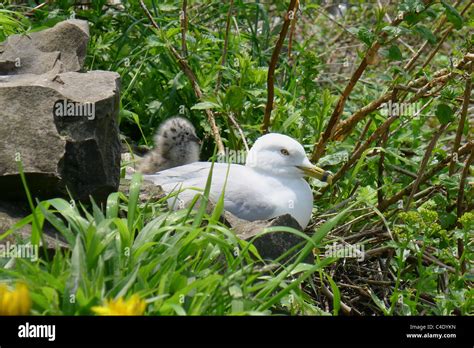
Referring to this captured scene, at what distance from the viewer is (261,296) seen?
4020 mm

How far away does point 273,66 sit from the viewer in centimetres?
616

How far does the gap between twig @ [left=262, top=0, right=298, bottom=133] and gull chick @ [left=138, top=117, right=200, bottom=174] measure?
49 cm

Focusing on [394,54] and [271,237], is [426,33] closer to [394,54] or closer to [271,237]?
[394,54]

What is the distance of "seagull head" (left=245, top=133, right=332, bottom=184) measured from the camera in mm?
5660

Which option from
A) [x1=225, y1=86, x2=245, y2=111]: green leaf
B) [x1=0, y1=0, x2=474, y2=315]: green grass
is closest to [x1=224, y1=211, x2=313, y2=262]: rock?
[x1=0, y1=0, x2=474, y2=315]: green grass

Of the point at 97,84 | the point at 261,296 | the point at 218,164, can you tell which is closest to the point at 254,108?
the point at 218,164

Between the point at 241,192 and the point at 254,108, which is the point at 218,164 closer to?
the point at 241,192

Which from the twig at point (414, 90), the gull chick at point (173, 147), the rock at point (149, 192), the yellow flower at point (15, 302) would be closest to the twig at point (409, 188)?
the twig at point (414, 90)

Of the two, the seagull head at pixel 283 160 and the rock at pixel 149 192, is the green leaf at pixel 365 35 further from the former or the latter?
the rock at pixel 149 192

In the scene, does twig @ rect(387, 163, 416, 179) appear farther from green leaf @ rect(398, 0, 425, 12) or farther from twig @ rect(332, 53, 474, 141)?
green leaf @ rect(398, 0, 425, 12)

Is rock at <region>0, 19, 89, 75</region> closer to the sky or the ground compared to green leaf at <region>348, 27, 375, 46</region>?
closer to the ground

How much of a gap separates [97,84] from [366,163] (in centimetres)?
193

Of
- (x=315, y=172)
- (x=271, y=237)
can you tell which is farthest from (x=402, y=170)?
(x=271, y=237)

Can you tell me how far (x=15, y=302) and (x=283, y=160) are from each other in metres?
2.53
